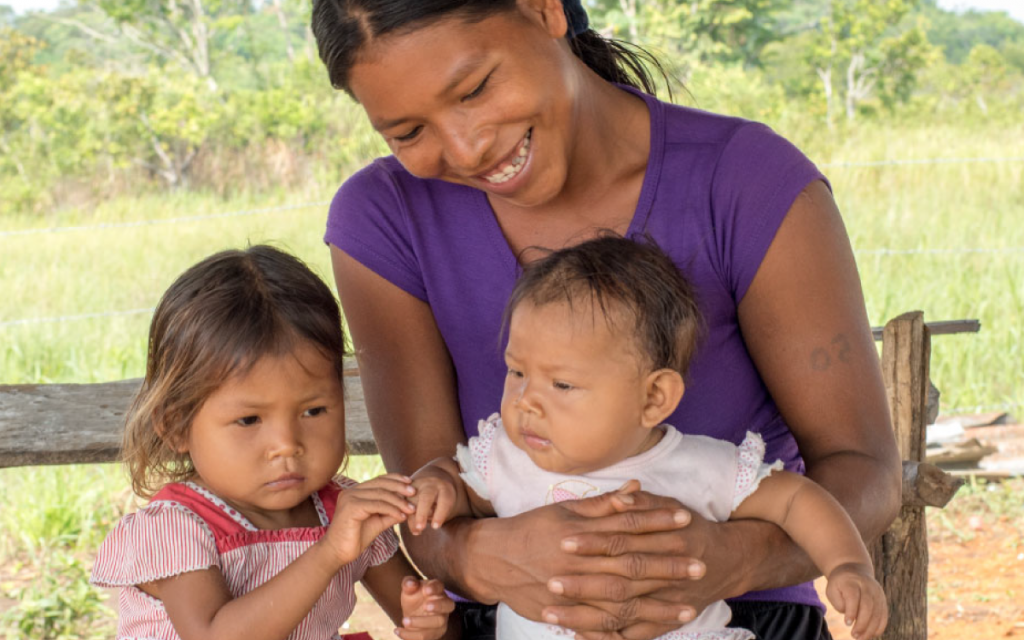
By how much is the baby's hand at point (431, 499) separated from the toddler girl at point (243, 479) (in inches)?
0.9

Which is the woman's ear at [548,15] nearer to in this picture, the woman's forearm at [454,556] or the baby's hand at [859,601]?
the woman's forearm at [454,556]

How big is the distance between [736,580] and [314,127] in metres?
10.1

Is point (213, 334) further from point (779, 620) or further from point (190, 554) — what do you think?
point (779, 620)

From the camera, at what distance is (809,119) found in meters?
11.7

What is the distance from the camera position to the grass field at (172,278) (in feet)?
14.6

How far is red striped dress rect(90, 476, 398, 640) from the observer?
1777 millimetres

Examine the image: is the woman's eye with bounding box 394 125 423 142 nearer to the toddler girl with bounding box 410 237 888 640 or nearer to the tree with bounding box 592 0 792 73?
the toddler girl with bounding box 410 237 888 640

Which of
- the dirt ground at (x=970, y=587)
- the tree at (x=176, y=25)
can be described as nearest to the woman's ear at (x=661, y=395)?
the dirt ground at (x=970, y=587)

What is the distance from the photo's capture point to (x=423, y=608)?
1.85 meters

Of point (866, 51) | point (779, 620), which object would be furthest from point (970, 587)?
point (866, 51)

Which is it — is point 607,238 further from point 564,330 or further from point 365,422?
point 365,422

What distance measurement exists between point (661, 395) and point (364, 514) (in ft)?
1.62

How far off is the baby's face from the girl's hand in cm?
22

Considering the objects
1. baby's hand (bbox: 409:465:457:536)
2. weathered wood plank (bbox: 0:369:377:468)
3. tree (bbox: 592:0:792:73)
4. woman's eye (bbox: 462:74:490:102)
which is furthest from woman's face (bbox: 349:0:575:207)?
tree (bbox: 592:0:792:73)
